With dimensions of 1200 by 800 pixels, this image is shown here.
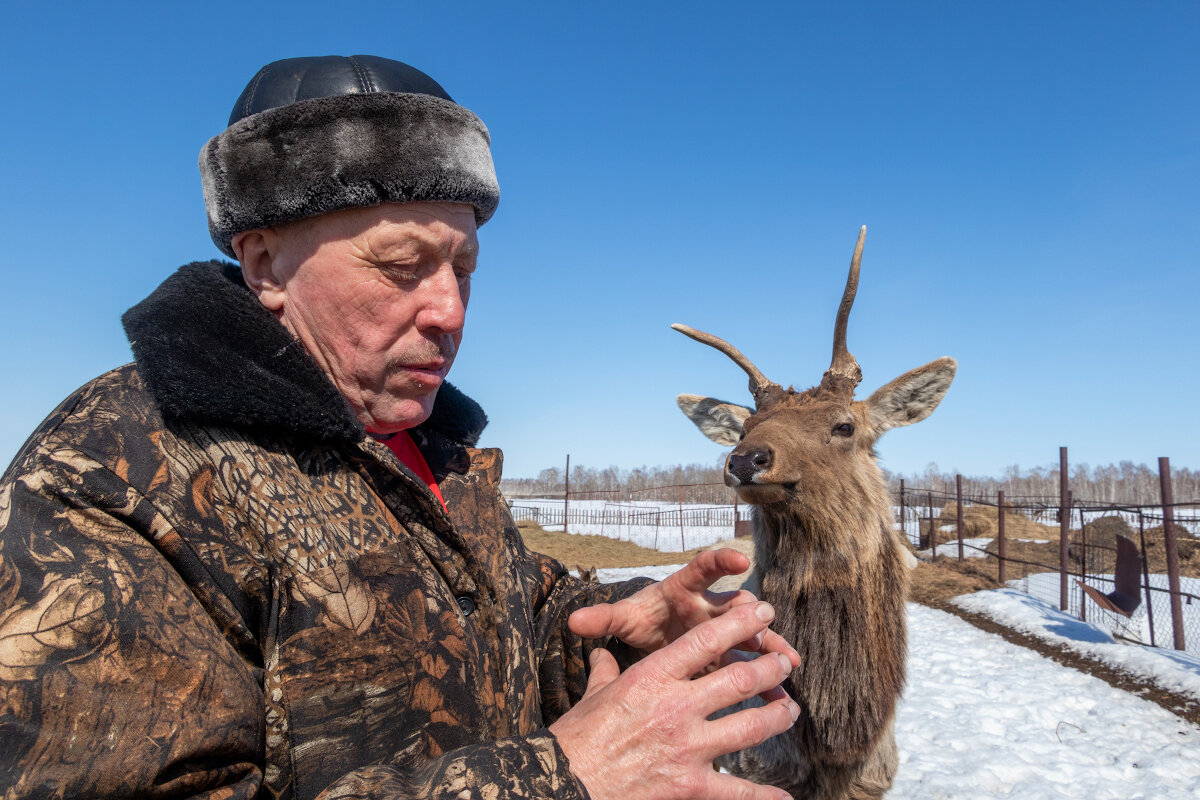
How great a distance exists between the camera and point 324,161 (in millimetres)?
1671

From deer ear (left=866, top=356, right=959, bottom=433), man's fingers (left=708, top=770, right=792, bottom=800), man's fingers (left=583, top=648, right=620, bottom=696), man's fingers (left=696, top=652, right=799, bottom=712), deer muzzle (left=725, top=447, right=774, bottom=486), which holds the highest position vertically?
deer ear (left=866, top=356, right=959, bottom=433)

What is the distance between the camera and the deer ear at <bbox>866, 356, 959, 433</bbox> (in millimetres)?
4562

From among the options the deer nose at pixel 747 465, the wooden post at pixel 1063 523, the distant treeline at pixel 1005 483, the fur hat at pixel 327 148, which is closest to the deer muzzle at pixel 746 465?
the deer nose at pixel 747 465

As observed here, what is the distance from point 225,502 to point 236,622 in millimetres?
226

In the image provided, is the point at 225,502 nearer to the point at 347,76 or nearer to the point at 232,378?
the point at 232,378

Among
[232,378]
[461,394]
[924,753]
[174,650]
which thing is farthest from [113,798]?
[924,753]

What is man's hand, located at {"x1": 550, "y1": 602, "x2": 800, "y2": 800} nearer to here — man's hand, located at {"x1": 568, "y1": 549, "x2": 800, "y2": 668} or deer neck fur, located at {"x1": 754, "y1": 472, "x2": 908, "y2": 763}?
man's hand, located at {"x1": 568, "y1": 549, "x2": 800, "y2": 668}

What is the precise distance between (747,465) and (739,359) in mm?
1375

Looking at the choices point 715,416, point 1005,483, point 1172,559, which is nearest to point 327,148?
point 715,416

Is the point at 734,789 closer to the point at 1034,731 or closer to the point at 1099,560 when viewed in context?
the point at 1034,731

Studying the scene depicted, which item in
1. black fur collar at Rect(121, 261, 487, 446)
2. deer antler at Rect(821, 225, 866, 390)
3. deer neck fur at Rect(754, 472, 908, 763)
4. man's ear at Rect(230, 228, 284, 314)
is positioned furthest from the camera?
deer antler at Rect(821, 225, 866, 390)

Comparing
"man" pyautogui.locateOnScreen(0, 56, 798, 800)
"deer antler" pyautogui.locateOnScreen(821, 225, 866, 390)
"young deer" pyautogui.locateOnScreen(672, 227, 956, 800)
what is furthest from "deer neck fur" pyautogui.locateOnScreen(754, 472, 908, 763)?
"man" pyautogui.locateOnScreen(0, 56, 798, 800)

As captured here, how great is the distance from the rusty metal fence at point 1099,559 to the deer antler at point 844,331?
6.04ft

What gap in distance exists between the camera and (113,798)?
1.00 metres
